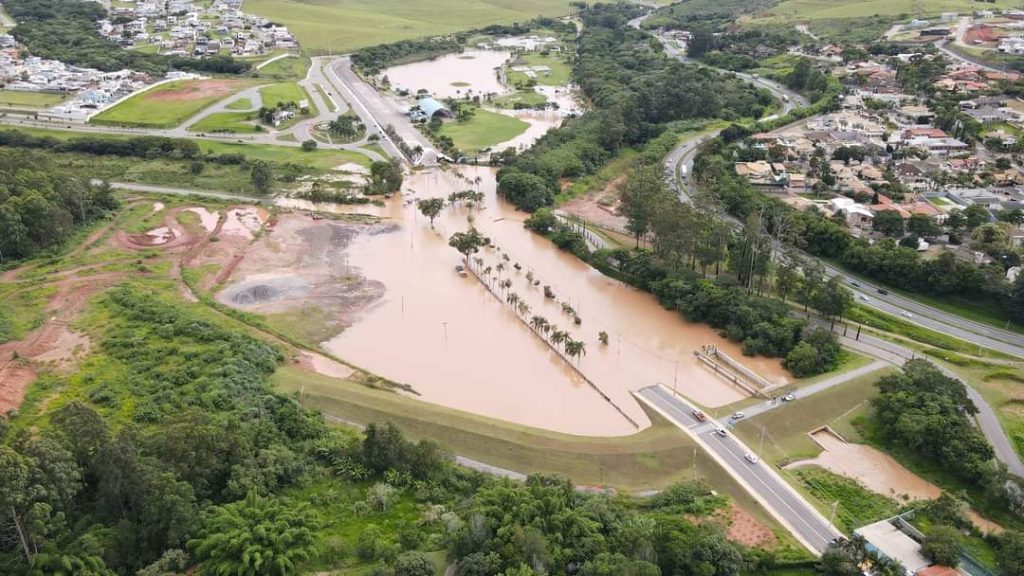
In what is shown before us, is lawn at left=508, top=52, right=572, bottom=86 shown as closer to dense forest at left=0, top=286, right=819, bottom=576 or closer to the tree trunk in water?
dense forest at left=0, top=286, right=819, bottom=576

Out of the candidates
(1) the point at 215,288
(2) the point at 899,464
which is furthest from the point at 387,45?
(2) the point at 899,464

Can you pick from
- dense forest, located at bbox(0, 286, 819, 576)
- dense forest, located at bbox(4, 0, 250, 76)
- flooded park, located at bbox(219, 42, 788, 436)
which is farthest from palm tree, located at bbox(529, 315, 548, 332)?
dense forest, located at bbox(4, 0, 250, 76)

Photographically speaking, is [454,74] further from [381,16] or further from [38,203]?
[38,203]

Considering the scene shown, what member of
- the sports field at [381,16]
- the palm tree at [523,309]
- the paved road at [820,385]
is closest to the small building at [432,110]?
the sports field at [381,16]

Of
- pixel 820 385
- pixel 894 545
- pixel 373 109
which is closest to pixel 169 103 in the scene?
pixel 373 109

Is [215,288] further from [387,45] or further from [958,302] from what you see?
[387,45]

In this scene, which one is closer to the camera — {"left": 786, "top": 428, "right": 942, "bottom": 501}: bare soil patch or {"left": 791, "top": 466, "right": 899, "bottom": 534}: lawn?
{"left": 791, "top": 466, "right": 899, "bottom": 534}: lawn
